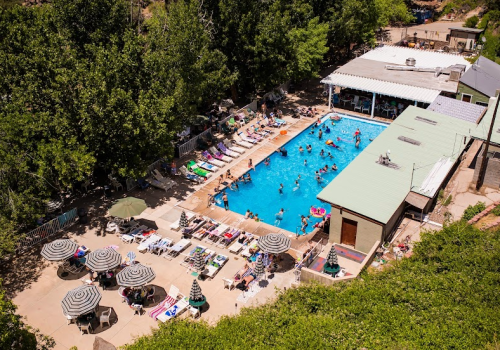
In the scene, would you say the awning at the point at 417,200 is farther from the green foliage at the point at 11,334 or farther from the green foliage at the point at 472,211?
the green foliage at the point at 11,334

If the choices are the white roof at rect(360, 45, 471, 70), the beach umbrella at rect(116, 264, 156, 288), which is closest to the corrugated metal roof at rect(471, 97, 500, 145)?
the white roof at rect(360, 45, 471, 70)

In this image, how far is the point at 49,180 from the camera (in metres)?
26.8

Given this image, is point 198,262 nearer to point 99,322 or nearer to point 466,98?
point 99,322

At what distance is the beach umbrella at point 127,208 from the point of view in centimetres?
2711

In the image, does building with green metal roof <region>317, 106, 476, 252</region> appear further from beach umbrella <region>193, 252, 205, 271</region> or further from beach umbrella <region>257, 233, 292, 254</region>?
beach umbrella <region>193, 252, 205, 271</region>

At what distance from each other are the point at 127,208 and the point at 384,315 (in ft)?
51.4

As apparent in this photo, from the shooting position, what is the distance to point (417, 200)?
27641mm

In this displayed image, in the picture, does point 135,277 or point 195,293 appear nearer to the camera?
point 195,293

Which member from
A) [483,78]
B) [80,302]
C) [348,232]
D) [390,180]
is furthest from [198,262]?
[483,78]

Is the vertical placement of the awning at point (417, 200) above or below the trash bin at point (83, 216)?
above

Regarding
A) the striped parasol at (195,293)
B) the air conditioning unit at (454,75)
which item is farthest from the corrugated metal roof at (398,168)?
the striped parasol at (195,293)

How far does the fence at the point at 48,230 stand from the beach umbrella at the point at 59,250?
Result: 2.23 m

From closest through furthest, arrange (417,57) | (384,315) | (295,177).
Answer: (384,315) < (295,177) < (417,57)

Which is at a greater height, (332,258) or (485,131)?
(485,131)
